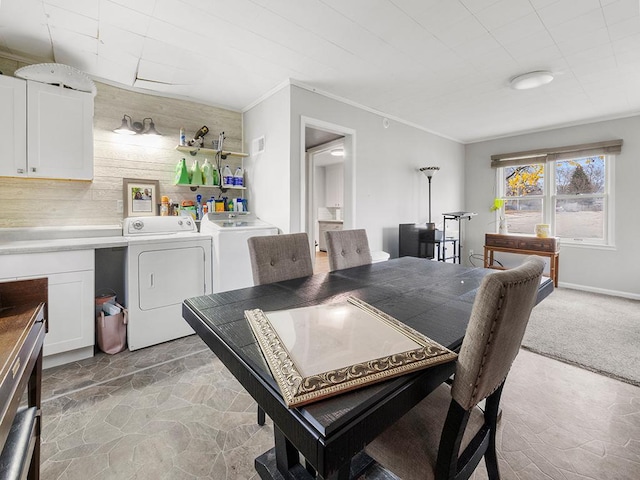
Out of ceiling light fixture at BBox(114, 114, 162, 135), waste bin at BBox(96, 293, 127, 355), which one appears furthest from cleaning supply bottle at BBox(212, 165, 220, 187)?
waste bin at BBox(96, 293, 127, 355)

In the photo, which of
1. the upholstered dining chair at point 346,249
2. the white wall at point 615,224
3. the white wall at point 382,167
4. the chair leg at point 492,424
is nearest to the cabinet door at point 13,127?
the white wall at point 382,167

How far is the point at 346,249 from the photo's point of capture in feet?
7.35

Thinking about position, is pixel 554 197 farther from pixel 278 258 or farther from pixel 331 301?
pixel 331 301

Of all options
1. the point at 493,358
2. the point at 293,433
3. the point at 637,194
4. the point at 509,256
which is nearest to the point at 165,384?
the point at 293,433

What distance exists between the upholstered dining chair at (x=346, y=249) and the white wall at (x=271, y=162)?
3.10 feet

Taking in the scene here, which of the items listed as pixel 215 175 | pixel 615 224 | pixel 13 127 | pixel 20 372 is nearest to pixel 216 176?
pixel 215 175

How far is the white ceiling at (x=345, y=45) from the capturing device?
192 centimetres

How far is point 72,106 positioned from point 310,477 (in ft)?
10.3

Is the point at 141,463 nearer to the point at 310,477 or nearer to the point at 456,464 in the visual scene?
the point at 310,477

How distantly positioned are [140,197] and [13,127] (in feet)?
3.37

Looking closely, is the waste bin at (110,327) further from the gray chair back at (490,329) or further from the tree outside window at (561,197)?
the tree outside window at (561,197)

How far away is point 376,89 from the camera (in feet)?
10.5

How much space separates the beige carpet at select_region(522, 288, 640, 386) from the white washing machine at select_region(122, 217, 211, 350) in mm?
3040

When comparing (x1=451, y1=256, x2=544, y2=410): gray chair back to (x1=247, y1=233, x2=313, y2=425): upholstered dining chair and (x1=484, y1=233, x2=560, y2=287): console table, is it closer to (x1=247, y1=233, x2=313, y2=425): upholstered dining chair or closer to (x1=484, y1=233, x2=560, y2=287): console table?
(x1=247, y1=233, x2=313, y2=425): upholstered dining chair
